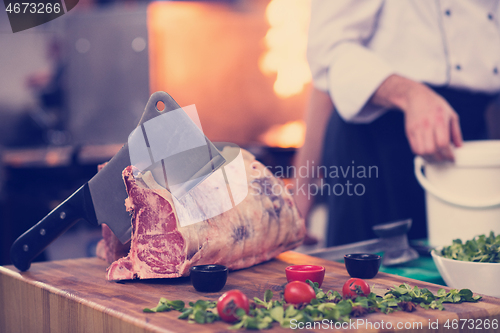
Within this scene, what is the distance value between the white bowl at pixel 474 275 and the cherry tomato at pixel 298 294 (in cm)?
44

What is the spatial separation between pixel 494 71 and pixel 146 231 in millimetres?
1562

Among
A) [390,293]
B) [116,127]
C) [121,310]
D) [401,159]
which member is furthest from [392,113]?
[116,127]

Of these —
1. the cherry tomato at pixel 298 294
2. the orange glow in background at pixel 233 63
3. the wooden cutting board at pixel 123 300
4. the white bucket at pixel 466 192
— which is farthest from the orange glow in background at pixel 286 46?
the cherry tomato at pixel 298 294

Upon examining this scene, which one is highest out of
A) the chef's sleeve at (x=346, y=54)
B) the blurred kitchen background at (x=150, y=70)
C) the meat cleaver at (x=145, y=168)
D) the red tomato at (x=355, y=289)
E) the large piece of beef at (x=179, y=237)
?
the blurred kitchen background at (x=150, y=70)

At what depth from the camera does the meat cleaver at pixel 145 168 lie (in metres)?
1.11

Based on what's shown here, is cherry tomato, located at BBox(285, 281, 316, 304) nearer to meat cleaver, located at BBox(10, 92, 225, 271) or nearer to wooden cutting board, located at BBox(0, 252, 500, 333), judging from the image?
wooden cutting board, located at BBox(0, 252, 500, 333)

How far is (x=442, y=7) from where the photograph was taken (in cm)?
186

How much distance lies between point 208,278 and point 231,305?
9.0 inches

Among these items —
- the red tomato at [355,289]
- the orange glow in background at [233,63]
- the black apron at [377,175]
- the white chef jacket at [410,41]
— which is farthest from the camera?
the orange glow in background at [233,63]

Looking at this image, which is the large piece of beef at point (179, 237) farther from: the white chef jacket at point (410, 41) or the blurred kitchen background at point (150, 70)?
the blurred kitchen background at point (150, 70)

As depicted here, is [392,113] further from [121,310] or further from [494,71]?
[121,310]

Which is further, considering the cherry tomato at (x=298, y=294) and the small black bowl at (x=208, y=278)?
the small black bowl at (x=208, y=278)

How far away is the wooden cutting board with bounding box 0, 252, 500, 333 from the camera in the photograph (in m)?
0.84

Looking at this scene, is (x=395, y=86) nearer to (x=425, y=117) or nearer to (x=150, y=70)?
(x=425, y=117)
